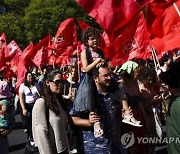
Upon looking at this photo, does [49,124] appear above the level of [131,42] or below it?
below

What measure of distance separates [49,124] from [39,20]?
43.0 meters

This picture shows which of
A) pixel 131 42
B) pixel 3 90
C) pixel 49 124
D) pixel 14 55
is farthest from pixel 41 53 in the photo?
pixel 49 124

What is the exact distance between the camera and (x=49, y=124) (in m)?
4.64

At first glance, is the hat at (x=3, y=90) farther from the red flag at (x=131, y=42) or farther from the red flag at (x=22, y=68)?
the red flag at (x=131, y=42)

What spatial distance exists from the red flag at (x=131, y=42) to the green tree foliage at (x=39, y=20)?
3615 centimetres

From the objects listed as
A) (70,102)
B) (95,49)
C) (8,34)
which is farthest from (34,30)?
(95,49)

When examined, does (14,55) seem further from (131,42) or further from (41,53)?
(131,42)

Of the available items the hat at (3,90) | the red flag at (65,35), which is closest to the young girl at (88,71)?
the hat at (3,90)

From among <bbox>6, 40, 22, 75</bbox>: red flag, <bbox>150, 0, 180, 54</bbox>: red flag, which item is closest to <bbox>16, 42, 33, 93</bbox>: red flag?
<bbox>6, 40, 22, 75</bbox>: red flag

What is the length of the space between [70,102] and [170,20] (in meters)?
2.94

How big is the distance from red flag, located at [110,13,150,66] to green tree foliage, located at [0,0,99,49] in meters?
36.2

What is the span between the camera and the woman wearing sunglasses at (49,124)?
4582 mm

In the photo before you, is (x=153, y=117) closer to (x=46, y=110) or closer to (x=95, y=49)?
(x=95, y=49)

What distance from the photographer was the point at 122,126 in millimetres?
5059
